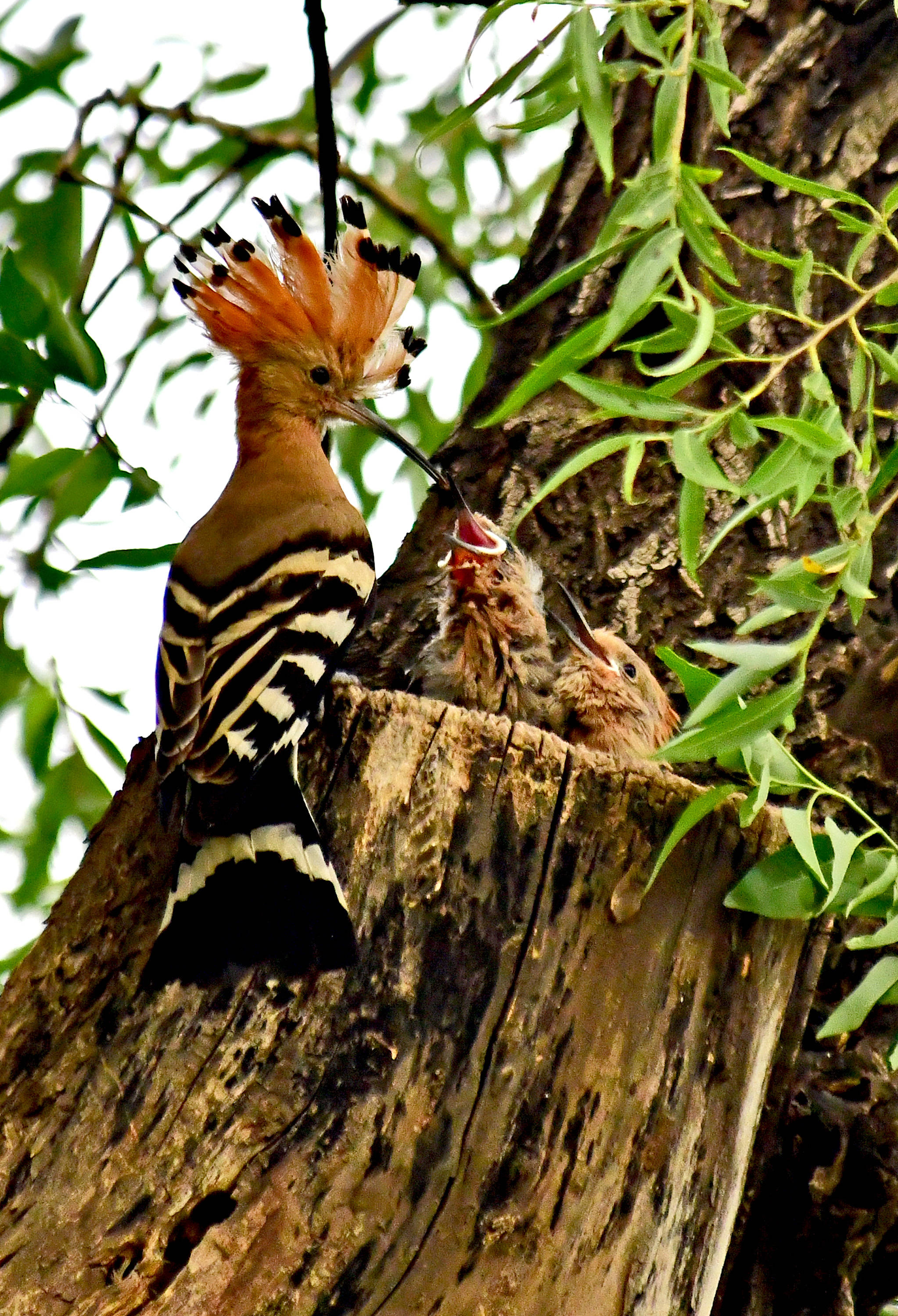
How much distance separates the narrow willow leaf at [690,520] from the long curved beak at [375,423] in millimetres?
1499

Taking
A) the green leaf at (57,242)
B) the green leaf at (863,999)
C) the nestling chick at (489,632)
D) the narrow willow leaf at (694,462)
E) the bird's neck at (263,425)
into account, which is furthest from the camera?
the green leaf at (57,242)

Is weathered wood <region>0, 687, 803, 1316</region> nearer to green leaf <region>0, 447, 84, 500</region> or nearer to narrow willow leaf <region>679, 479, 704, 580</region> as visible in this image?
narrow willow leaf <region>679, 479, 704, 580</region>

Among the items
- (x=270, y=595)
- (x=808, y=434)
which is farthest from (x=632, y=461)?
(x=270, y=595)

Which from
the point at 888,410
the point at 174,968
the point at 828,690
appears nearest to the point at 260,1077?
the point at 174,968

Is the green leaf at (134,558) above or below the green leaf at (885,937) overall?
above

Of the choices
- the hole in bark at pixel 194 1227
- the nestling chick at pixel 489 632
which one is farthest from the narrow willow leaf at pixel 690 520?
the nestling chick at pixel 489 632

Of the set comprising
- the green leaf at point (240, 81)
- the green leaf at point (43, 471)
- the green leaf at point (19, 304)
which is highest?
the green leaf at point (240, 81)

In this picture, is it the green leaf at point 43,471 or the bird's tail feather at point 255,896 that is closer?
the bird's tail feather at point 255,896

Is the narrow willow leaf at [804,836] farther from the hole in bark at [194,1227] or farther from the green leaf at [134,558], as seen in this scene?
the green leaf at [134,558]

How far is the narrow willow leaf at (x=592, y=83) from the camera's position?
182 cm

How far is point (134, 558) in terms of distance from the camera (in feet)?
9.54

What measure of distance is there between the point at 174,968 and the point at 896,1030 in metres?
1.26

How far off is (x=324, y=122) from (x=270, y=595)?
1199 millimetres

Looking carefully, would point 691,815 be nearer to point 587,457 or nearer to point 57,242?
point 587,457
